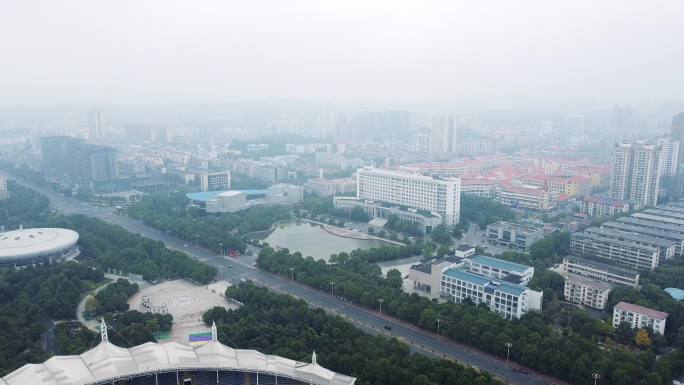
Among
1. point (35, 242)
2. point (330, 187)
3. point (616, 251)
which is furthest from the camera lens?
point (330, 187)

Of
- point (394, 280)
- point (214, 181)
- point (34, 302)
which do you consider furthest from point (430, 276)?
point (214, 181)

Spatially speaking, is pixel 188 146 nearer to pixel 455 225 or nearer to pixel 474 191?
pixel 474 191

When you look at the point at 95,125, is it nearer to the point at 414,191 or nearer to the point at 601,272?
the point at 414,191

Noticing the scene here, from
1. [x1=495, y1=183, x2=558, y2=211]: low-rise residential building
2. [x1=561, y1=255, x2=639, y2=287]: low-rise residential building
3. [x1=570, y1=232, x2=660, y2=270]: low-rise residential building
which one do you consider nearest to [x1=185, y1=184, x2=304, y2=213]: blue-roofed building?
[x1=495, y1=183, x2=558, y2=211]: low-rise residential building

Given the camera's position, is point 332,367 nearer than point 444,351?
Yes

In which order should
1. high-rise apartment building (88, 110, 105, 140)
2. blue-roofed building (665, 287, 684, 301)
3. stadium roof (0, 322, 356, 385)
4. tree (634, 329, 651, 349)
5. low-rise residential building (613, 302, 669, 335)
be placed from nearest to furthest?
1. stadium roof (0, 322, 356, 385)
2. tree (634, 329, 651, 349)
3. low-rise residential building (613, 302, 669, 335)
4. blue-roofed building (665, 287, 684, 301)
5. high-rise apartment building (88, 110, 105, 140)

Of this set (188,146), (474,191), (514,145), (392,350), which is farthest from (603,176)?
(188,146)

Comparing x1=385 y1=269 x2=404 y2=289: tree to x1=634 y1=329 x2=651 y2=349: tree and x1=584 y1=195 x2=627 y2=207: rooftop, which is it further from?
x1=584 y1=195 x2=627 y2=207: rooftop
